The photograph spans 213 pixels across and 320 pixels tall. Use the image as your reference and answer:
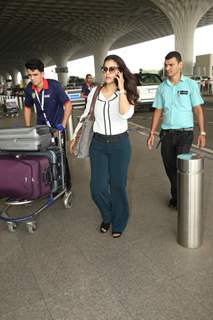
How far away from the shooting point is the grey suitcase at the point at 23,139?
11.3ft

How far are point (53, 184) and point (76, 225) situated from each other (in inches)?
21.6

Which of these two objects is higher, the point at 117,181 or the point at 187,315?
the point at 117,181

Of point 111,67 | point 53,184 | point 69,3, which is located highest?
point 69,3

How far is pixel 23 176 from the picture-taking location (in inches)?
134

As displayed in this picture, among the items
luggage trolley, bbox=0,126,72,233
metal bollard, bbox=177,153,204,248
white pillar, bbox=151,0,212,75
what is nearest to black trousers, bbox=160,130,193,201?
metal bollard, bbox=177,153,204,248

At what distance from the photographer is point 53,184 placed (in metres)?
3.77

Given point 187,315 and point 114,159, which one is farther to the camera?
point 114,159

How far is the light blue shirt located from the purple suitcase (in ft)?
5.00

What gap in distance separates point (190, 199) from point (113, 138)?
0.91 meters

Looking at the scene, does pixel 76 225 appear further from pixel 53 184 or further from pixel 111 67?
pixel 111 67

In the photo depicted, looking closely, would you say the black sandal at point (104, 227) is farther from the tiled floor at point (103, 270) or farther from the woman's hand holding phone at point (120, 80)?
the woman's hand holding phone at point (120, 80)

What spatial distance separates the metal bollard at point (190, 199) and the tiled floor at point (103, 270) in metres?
0.13

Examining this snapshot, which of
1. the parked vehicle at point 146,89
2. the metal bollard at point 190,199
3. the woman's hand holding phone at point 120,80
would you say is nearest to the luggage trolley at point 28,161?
the woman's hand holding phone at point 120,80

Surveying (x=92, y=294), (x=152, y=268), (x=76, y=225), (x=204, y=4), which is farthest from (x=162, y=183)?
(x=204, y=4)
